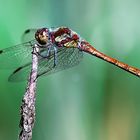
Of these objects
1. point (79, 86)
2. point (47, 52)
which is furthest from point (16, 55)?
point (79, 86)

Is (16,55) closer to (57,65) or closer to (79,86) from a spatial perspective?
(57,65)

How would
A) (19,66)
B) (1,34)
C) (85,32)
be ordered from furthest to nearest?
(85,32) → (1,34) → (19,66)

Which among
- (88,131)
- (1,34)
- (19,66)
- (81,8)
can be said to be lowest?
(88,131)

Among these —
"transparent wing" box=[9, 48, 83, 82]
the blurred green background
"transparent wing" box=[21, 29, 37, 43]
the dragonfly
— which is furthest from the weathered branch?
the blurred green background

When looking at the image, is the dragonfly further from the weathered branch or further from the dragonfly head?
the weathered branch

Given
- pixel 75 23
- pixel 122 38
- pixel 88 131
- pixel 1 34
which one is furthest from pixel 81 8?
pixel 88 131

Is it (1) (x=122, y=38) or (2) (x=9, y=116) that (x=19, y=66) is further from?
(1) (x=122, y=38)
